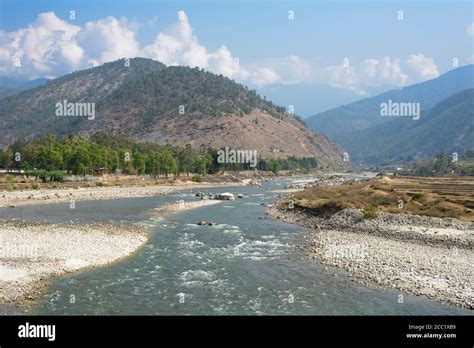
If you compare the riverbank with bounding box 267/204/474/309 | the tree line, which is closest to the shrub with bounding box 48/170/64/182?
the tree line

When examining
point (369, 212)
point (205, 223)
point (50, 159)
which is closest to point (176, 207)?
point (205, 223)

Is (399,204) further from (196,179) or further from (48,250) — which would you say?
(196,179)

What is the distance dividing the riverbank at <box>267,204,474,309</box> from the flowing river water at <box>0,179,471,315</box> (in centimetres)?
166

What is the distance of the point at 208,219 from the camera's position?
64500 mm

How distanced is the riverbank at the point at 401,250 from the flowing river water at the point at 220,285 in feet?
5.43

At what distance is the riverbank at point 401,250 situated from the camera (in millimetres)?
30922

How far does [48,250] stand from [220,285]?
56.1 ft

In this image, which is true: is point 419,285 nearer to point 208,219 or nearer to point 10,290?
point 10,290

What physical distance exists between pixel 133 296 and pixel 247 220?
37246 millimetres

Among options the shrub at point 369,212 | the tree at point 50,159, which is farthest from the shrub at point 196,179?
the shrub at point 369,212

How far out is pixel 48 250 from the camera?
3822 cm

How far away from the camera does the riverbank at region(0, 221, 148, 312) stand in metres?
28.6

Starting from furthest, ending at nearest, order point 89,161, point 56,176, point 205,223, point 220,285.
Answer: point 89,161
point 56,176
point 205,223
point 220,285
